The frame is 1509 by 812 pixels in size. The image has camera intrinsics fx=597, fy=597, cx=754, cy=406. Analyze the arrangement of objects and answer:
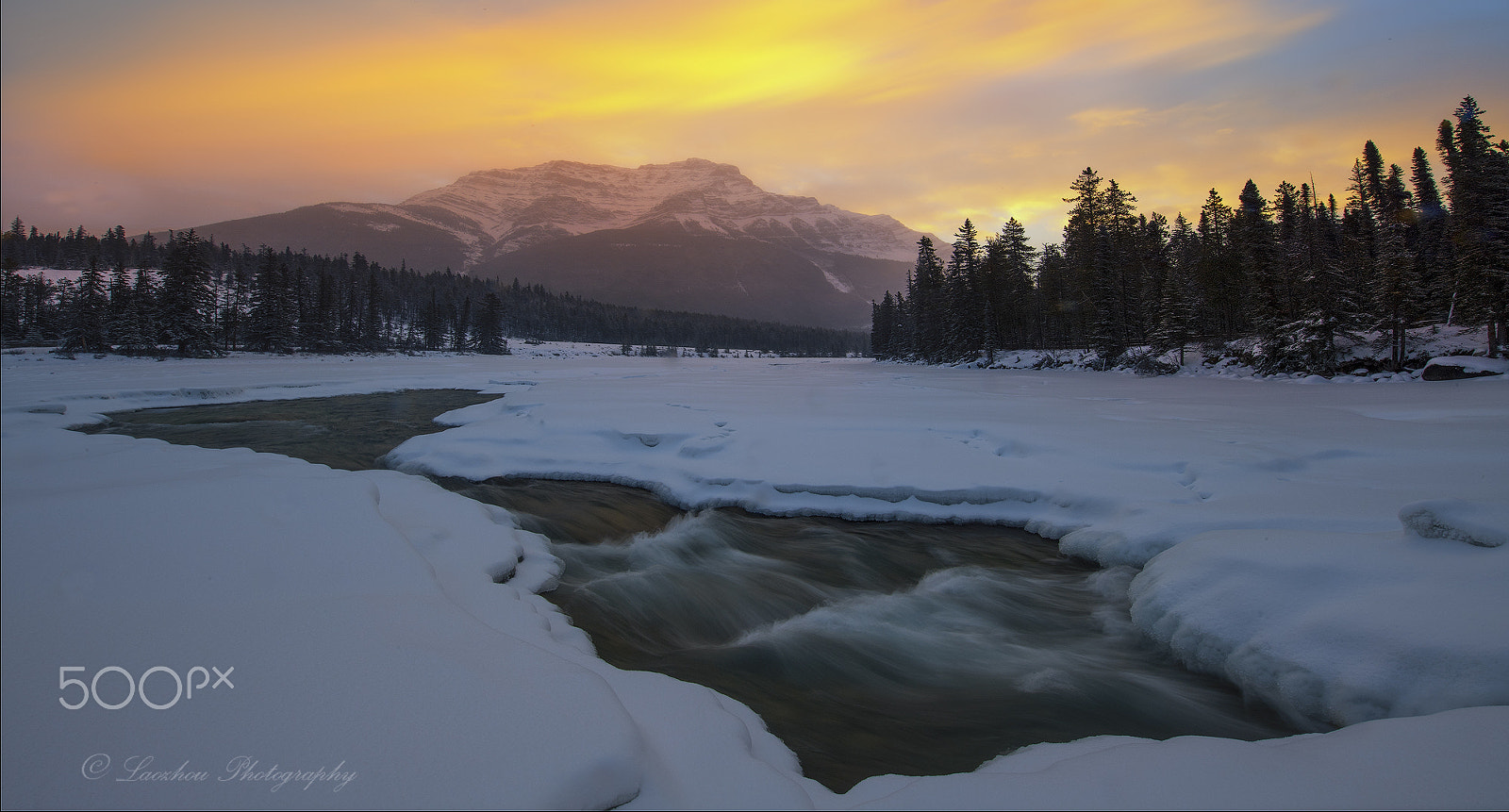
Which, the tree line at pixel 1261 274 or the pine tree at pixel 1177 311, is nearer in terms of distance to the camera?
the tree line at pixel 1261 274

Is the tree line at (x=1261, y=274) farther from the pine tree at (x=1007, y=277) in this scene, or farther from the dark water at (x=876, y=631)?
the dark water at (x=876, y=631)

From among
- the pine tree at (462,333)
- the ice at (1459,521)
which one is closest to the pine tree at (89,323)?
the pine tree at (462,333)

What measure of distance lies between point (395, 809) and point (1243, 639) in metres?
5.50

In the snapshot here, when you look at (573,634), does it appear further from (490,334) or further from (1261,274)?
(490,334)

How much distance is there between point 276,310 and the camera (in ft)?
199

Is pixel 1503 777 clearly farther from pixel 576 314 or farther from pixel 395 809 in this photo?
pixel 576 314

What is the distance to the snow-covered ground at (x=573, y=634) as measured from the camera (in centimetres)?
237

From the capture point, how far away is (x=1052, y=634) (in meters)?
5.48

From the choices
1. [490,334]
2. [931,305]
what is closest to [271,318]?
[490,334]

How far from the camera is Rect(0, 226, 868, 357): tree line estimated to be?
44281 mm

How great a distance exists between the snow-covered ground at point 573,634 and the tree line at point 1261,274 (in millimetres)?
27493

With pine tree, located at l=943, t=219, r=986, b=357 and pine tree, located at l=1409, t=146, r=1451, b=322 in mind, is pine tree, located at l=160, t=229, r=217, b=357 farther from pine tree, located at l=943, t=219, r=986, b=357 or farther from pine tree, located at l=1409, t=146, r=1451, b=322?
pine tree, located at l=1409, t=146, r=1451, b=322

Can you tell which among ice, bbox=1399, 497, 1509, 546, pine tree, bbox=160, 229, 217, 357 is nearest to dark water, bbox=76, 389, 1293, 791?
ice, bbox=1399, 497, 1509, 546

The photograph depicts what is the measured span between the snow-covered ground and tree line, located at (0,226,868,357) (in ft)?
51.4
